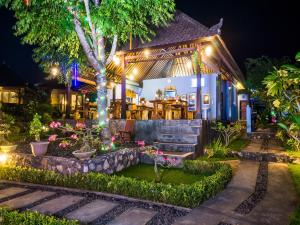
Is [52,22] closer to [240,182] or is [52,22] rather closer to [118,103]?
[118,103]

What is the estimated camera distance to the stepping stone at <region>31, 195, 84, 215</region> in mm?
4453

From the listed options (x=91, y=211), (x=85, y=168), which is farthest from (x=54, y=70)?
(x=91, y=211)

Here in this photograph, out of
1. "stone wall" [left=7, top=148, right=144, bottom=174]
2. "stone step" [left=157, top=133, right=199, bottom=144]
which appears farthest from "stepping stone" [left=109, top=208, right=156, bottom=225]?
"stone step" [left=157, top=133, right=199, bottom=144]

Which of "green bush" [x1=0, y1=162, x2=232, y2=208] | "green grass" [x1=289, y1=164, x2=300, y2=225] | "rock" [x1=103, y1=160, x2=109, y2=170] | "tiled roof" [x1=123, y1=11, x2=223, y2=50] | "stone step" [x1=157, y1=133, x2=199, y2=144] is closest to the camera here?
"green grass" [x1=289, y1=164, x2=300, y2=225]

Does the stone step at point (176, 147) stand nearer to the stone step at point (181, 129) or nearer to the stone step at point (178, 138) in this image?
the stone step at point (178, 138)

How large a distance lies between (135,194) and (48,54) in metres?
8.48

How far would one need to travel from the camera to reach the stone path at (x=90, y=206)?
4.04m

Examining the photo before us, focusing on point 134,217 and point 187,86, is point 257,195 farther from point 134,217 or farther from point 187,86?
point 187,86

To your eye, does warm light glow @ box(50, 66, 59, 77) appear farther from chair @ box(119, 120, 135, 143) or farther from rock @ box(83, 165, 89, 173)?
rock @ box(83, 165, 89, 173)

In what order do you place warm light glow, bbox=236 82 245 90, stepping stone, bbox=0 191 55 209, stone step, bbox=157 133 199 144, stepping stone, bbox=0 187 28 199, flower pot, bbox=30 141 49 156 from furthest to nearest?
warm light glow, bbox=236 82 245 90 → stone step, bbox=157 133 199 144 → flower pot, bbox=30 141 49 156 → stepping stone, bbox=0 187 28 199 → stepping stone, bbox=0 191 55 209

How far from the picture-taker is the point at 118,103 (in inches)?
518

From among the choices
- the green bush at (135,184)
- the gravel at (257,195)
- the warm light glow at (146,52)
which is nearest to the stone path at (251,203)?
the gravel at (257,195)

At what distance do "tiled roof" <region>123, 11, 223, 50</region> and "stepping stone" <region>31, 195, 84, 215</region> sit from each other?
7317 mm

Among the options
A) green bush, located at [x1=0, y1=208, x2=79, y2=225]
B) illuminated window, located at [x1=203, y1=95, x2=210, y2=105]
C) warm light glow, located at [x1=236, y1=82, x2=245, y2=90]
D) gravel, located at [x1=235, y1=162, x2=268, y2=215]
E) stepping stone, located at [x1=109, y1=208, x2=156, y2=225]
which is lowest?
stepping stone, located at [x1=109, y1=208, x2=156, y2=225]
